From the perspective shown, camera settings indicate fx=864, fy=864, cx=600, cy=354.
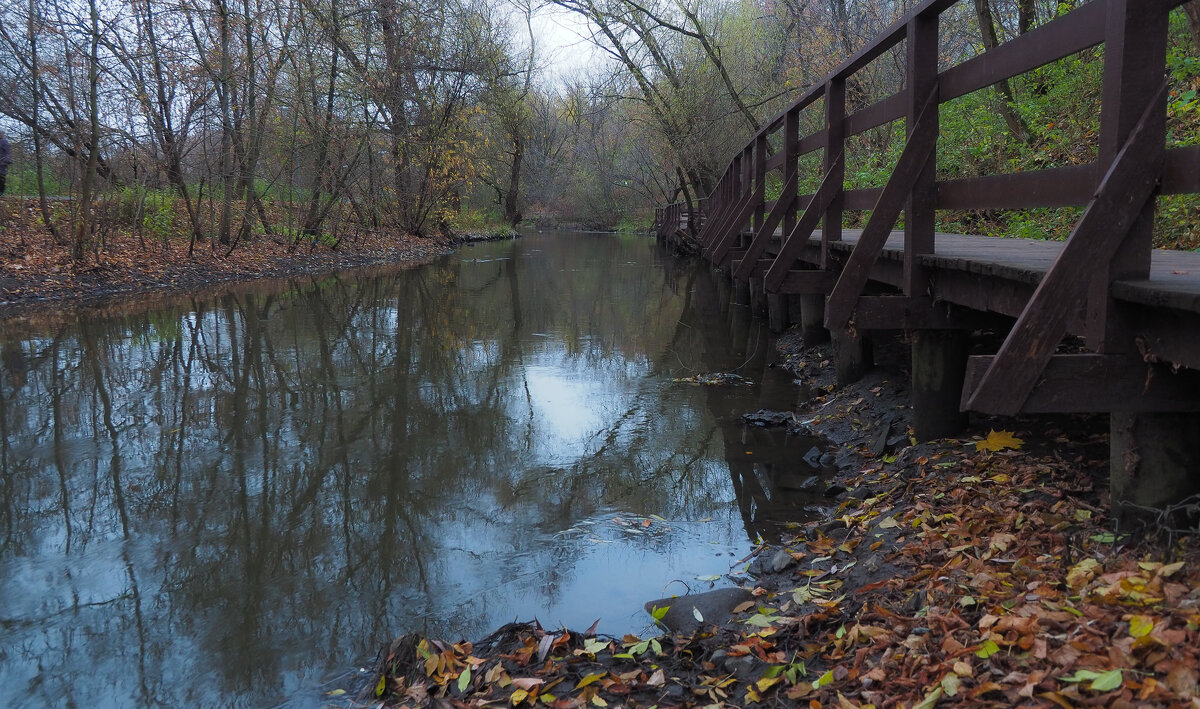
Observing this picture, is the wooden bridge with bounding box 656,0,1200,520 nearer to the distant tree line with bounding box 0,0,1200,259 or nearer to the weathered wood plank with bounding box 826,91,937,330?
the weathered wood plank with bounding box 826,91,937,330

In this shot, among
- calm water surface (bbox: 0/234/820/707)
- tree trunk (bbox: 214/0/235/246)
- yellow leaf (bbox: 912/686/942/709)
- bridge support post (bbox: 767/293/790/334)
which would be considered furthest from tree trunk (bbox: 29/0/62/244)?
yellow leaf (bbox: 912/686/942/709)

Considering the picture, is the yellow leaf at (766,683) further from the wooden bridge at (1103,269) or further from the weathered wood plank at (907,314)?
the weathered wood plank at (907,314)

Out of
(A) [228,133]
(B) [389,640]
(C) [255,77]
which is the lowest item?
(B) [389,640]

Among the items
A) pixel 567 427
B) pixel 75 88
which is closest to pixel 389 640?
pixel 567 427

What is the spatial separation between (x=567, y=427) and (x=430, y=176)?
25220mm

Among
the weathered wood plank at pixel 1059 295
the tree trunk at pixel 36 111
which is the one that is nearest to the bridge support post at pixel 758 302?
the weathered wood plank at pixel 1059 295

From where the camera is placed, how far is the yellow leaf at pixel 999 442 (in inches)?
181

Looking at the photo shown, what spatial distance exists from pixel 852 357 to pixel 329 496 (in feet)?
14.8

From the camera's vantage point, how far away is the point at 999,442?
467 centimetres

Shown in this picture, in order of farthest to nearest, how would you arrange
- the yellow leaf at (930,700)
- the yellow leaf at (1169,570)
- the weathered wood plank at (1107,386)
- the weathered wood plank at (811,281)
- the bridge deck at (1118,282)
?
the weathered wood plank at (811,281) → the weathered wood plank at (1107,386) → the bridge deck at (1118,282) → the yellow leaf at (1169,570) → the yellow leaf at (930,700)

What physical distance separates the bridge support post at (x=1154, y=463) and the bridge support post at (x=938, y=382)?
203cm

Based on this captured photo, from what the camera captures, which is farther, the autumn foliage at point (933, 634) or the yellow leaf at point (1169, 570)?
the yellow leaf at point (1169, 570)

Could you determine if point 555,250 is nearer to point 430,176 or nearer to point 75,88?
point 430,176

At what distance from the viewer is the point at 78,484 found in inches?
222
